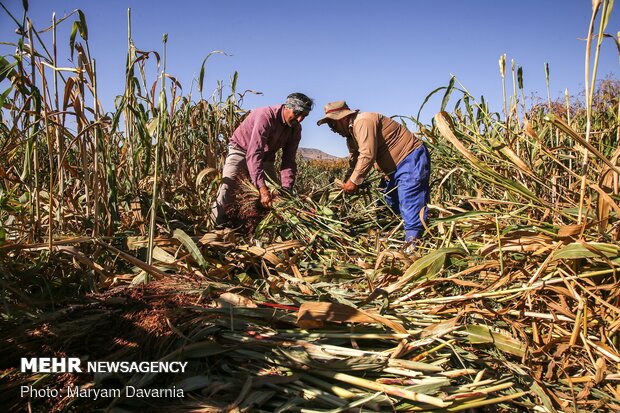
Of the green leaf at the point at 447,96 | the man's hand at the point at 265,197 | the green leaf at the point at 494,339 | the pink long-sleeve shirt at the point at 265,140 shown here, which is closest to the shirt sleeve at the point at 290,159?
the pink long-sleeve shirt at the point at 265,140

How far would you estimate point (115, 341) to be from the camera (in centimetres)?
148

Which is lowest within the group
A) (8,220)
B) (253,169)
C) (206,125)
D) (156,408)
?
(156,408)

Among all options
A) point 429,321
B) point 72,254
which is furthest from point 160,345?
point 429,321

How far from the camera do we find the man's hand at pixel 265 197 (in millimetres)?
3207

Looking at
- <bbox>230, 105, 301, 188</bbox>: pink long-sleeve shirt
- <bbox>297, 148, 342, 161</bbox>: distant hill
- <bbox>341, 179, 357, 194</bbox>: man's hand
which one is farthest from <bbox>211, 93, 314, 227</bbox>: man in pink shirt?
<bbox>297, 148, 342, 161</bbox>: distant hill

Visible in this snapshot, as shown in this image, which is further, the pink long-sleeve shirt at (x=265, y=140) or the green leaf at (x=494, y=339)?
the pink long-sleeve shirt at (x=265, y=140)

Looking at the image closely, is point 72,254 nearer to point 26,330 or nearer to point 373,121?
point 26,330

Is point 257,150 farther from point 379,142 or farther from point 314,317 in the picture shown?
point 314,317

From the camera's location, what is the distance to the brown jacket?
3338 millimetres

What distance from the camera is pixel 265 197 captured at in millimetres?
3227

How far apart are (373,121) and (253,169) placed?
40.8 inches

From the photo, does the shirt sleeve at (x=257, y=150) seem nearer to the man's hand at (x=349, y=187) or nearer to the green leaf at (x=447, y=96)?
the man's hand at (x=349, y=187)

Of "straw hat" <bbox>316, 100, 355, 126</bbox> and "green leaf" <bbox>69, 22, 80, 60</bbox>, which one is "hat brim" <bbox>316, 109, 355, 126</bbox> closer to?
"straw hat" <bbox>316, 100, 355, 126</bbox>

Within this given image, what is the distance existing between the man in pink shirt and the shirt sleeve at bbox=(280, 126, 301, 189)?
0.01 m
